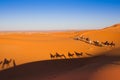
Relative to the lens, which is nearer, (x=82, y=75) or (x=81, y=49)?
(x=82, y=75)

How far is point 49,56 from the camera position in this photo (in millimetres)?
21453

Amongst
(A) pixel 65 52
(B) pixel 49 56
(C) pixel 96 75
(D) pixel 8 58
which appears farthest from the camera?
(A) pixel 65 52

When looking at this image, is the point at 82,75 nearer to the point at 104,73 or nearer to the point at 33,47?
the point at 104,73

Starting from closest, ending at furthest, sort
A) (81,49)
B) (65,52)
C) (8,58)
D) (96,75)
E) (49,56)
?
(96,75)
(8,58)
(49,56)
(65,52)
(81,49)

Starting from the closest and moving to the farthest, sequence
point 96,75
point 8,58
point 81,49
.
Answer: point 96,75
point 8,58
point 81,49

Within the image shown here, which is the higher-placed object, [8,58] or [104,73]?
[104,73]

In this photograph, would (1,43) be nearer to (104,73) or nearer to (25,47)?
(25,47)

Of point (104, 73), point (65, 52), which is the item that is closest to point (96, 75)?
point (104, 73)

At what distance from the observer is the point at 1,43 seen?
2562cm

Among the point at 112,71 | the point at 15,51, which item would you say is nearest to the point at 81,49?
the point at 15,51

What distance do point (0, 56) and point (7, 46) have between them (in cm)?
395

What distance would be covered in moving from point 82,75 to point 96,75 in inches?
22.5

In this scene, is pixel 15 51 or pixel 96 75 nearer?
pixel 96 75

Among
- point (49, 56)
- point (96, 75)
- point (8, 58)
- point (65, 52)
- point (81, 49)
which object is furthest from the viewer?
point (81, 49)
